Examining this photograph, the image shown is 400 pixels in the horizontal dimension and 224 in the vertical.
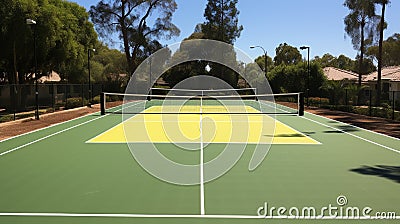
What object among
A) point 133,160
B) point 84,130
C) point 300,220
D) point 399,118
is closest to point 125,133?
point 84,130

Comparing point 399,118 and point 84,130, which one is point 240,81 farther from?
point 84,130

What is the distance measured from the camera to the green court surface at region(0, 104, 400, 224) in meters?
6.86

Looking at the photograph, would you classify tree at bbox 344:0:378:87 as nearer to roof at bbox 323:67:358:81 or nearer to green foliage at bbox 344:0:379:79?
green foliage at bbox 344:0:379:79

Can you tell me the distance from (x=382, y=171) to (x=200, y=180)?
4225mm

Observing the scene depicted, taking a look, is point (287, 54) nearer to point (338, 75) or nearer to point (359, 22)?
point (338, 75)

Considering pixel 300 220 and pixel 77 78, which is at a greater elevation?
pixel 77 78

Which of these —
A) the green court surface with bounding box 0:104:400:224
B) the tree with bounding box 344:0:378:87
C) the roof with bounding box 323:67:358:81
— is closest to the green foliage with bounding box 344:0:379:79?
the tree with bounding box 344:0:378:87

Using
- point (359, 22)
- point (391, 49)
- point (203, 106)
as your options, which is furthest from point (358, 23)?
point (391, 49)

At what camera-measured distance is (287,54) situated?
90625 mm

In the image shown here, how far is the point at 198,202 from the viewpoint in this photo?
24.7 feet

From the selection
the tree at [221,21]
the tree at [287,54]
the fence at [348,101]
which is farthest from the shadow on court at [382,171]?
the tree at [287,54]

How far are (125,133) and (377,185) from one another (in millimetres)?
10997

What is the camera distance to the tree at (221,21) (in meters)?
58.6

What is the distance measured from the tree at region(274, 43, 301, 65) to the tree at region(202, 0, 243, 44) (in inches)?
1265
